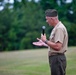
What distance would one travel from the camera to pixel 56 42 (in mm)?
4117

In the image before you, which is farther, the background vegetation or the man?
the background vegetation

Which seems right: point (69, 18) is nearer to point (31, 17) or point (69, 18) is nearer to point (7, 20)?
point (31, 17)

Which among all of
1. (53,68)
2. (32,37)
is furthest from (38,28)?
(53,68)

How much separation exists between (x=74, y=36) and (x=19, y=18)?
9898 millimetres

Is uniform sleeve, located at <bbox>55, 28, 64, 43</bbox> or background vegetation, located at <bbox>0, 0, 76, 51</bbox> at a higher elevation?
uniform sleeve, located at <bbox>55, 28, 64, 43</bbox>

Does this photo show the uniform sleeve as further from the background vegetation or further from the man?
the background vegetation

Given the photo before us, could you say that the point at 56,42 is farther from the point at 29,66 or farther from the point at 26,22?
the point at 26,22

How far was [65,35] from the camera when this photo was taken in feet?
13.8

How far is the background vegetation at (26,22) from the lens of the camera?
4288cm

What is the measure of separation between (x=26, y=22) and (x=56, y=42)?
41.5 metres

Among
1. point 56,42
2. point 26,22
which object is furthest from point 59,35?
point 26,22

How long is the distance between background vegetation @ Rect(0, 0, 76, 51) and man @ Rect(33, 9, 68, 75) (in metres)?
36.9

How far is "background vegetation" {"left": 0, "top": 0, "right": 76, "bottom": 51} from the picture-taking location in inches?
1688

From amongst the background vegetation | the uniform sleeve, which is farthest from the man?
the background vegetation
